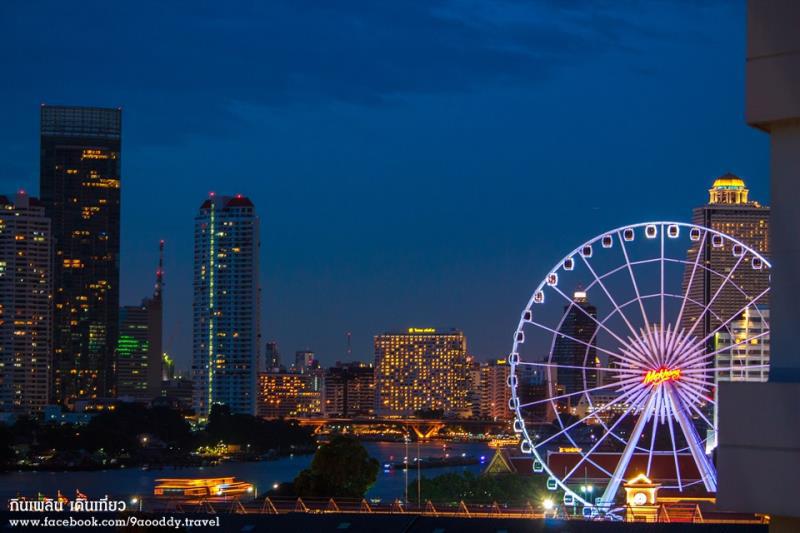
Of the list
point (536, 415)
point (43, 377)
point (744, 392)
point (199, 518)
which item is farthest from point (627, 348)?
point (43, 377)

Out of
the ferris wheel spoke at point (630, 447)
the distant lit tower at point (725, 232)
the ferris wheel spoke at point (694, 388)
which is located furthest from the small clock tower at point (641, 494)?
the distant lit tower at point (725, 232)

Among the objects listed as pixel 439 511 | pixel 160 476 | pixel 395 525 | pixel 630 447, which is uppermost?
pixel 630 447

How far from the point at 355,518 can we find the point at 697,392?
832cm

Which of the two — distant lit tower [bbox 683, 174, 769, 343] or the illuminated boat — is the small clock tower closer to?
the illuminated boat

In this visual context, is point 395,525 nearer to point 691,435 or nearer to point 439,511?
point 439,511

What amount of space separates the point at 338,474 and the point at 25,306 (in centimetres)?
14314

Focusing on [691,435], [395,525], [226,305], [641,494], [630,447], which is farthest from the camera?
[226,305]

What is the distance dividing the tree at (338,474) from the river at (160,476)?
75.0 ft

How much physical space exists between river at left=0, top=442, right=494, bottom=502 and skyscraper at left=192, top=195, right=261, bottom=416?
51.5 m

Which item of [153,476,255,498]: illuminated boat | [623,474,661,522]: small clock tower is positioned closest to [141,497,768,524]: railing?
[623,474,661,522]: small clock tower

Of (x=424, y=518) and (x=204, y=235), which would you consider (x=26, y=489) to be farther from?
(x=204, y=235)

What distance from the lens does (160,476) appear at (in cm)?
10300

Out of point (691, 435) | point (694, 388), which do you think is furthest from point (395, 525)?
point (691, 435)

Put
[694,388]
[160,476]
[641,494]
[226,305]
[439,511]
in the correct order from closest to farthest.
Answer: [694,388]
[439,511]
[641,494]
[160,476]
[226,305]
